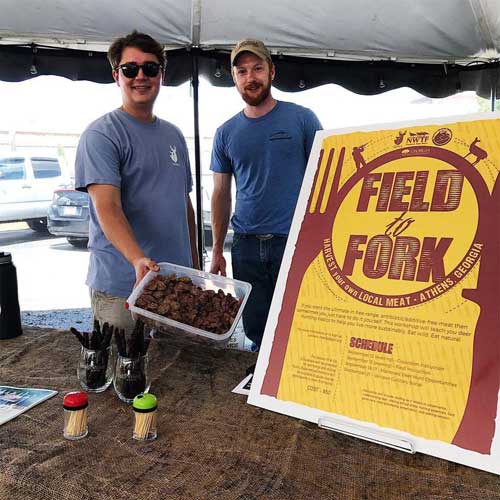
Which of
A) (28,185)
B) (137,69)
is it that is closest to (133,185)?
(137,69)

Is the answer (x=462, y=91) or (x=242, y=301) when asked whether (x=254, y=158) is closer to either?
(x=242, y=301)

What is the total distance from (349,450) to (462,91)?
2.86 meters

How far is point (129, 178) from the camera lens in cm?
142

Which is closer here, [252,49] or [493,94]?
[252,49]

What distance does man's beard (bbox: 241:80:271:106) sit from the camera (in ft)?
6.39

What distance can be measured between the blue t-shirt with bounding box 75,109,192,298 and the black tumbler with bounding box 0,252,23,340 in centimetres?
22

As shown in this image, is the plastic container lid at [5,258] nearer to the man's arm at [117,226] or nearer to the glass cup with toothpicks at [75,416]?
the man's arm at [117,226]

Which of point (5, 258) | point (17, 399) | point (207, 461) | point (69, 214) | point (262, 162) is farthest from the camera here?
point (69, 214)

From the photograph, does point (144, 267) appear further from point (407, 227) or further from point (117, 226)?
point (407, 227)

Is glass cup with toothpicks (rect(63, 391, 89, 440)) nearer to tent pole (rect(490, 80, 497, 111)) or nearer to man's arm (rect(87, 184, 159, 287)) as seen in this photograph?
man's arm (rect(87, 184, 159, 287))

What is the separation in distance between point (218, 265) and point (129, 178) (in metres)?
0.63

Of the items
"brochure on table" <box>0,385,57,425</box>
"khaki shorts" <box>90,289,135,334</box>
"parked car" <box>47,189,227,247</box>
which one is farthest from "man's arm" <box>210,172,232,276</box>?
"parked car" <box>47,189,227,247</box>

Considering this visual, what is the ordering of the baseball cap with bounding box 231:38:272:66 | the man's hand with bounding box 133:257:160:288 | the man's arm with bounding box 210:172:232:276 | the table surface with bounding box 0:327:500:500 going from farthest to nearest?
the man's arm with bounding box 210:172:232:276 < the baseball cap with bounding box 231:38:272:66 < the man's hand with bounding box 133:257:160:288 < the table surface with bounding box 0:327:500:500

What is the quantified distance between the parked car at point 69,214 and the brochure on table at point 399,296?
175 inches
